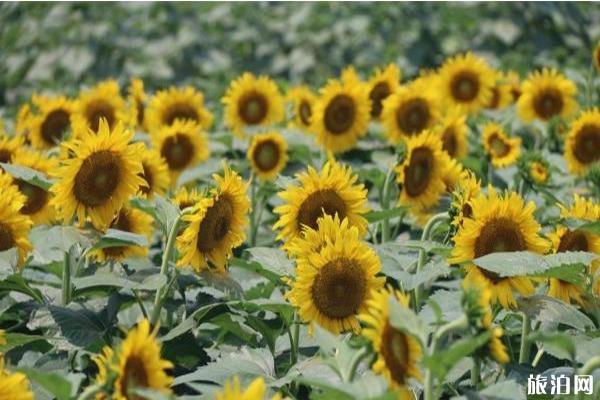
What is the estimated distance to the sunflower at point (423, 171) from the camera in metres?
3.17

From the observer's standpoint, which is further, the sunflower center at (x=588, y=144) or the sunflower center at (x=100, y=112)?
the sunflower center at (x=100, y=112)

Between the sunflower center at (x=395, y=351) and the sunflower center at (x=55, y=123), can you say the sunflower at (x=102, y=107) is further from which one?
the sunflower center at (x=395, y=351)

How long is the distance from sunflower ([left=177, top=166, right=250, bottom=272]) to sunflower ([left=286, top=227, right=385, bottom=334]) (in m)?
0.27

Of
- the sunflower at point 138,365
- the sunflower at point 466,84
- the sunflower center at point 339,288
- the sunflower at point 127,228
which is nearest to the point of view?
the sunflower at point 138,365

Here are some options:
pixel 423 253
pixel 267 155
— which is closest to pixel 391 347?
pixel 423 253

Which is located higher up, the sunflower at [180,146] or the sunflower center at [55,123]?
the sunflower center at [55,123]

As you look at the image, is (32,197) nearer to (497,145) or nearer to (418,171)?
(418,171)

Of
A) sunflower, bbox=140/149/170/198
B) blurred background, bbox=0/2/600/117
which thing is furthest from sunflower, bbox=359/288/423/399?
blurred background, bbox=0/2/600/117

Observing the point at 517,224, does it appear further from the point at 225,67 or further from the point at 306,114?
the point at 225,67

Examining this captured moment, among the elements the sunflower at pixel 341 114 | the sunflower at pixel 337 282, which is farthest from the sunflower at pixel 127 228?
the sunflower at pixel 341 114

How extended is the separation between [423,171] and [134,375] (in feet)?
5.38

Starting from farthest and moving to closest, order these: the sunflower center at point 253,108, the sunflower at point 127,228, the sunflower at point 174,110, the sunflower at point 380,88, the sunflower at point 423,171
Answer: the sunflower center at point 253,108
the sunflower at point 174,110
the sunflower at point 380,88
the sunflower at point 423,171
the sunflower at point 127,228

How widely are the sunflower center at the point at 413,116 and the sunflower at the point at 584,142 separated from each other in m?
0.46

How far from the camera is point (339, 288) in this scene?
227 centimetres
